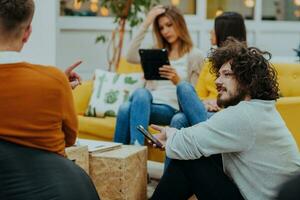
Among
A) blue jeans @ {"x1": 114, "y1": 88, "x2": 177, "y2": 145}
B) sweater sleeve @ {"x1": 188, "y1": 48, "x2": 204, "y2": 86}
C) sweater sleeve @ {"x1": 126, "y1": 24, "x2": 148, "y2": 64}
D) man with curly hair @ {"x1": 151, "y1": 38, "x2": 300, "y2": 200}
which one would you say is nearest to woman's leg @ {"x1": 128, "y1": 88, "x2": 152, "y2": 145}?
blue jeans @ {"x1": 114, "y1": 88, "x2": 177, "y2": 145}

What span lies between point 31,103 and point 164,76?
7.46ft

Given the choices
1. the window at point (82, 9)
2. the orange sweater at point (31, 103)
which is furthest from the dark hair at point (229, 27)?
the window at point (82, 9)

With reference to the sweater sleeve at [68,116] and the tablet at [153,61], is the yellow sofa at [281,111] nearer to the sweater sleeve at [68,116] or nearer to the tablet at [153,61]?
the tablet at [153,61]

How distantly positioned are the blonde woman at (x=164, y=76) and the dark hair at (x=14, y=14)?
210 cm

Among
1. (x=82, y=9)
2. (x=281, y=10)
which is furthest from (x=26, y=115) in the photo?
(x=281, y=10)

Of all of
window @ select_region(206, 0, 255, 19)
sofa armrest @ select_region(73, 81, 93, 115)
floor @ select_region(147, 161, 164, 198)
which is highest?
window @ select_region(206, 0, 255, 19)

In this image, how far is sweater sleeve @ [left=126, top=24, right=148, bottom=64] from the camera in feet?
14.7

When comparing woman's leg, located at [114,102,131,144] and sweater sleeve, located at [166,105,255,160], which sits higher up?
sweater sleeve, located at [166,105,255,160]

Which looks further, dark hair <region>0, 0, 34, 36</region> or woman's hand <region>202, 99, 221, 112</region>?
woman's hand <region>202, 99, 221, 112</region>

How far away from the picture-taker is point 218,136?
2.41 meters

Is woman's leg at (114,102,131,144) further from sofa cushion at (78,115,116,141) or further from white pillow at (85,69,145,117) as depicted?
white pillow at (85,69,145,117)

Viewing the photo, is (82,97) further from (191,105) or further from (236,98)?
(236,98)

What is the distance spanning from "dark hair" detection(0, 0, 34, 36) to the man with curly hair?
92cm

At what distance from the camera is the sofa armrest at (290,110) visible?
361 centimetres
